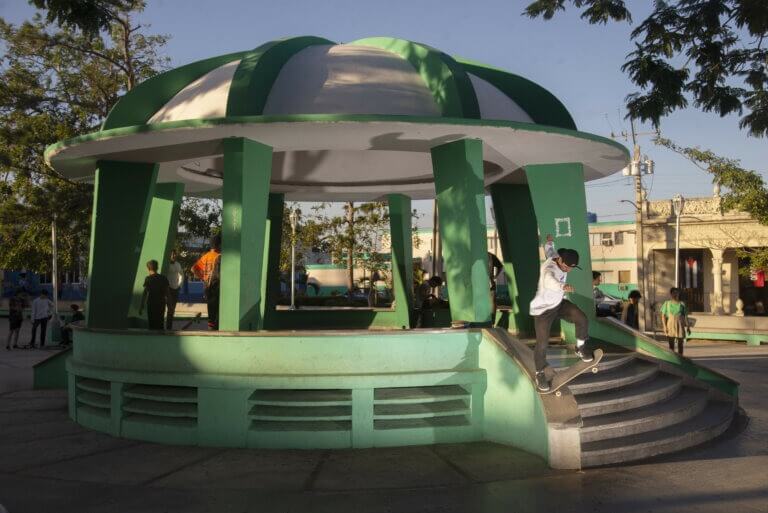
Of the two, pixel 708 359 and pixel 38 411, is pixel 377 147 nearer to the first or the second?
pixel 38 411

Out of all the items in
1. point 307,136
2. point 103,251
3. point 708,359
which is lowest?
point 708,359

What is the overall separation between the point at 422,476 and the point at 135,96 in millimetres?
7508

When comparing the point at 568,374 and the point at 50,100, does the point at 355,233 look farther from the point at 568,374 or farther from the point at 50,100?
the point at 568,374

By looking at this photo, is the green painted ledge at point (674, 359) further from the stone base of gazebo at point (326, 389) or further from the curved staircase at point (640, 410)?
the stone base of gazebo at point (326, 389)

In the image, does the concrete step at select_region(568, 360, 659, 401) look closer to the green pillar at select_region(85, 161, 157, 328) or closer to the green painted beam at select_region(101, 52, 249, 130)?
the green pillar at select_region(85, 161, 157, 328)

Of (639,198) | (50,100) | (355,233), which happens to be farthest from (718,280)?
(50,100)

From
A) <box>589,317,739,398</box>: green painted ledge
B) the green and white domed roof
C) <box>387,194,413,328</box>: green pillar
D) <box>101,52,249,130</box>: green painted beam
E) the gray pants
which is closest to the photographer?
the gray pants

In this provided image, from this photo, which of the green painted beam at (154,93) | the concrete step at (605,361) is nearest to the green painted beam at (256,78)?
the green painted beam at (154,93)

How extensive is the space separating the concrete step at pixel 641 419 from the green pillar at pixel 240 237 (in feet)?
14.6

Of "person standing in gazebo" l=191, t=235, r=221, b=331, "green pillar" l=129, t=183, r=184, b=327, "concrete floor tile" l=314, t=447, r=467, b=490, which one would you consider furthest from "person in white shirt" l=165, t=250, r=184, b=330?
"concrete floor tile" l=314, t=447, r=467, b=490

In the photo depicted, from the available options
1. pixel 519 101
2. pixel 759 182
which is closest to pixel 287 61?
pixel 519 101

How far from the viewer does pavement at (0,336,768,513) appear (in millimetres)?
6254

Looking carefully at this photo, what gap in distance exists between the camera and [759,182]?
29.2m

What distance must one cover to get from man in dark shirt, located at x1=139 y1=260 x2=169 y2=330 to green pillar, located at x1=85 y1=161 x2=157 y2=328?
731mm
